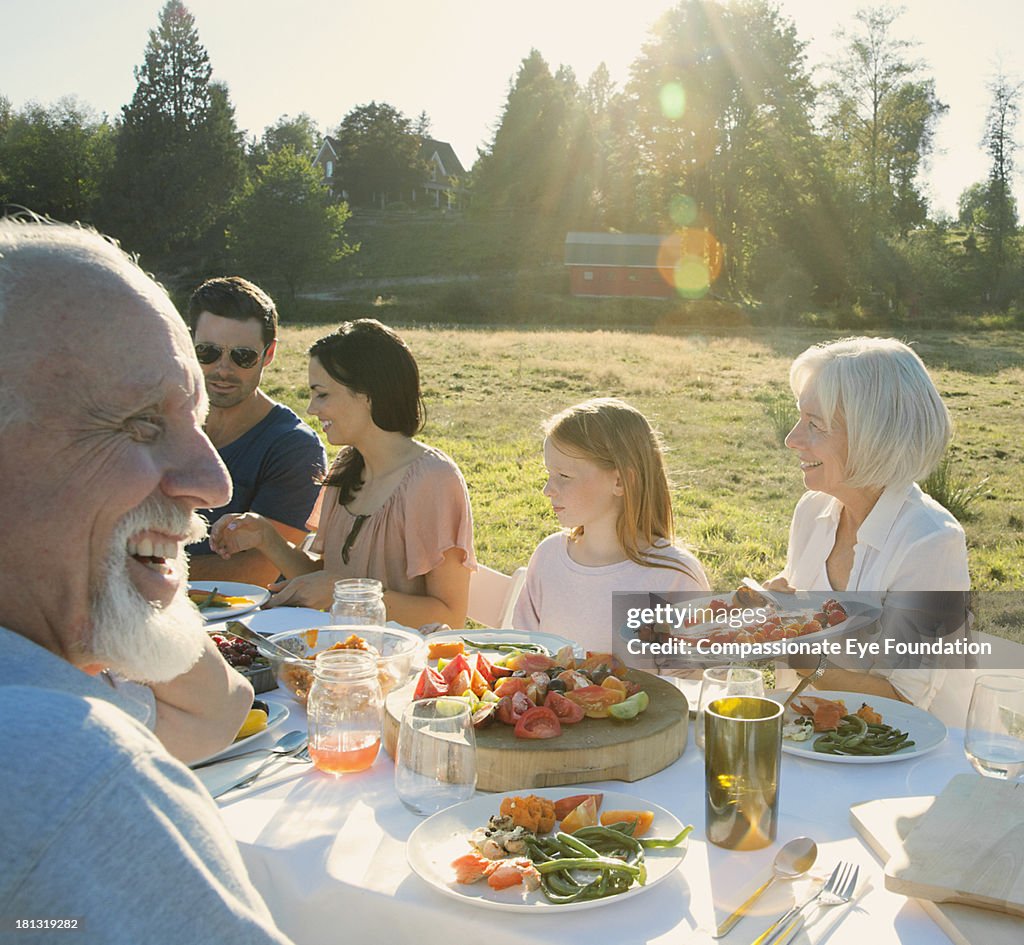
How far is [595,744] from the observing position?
2.00m

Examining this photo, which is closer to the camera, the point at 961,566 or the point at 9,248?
the point at 9,248

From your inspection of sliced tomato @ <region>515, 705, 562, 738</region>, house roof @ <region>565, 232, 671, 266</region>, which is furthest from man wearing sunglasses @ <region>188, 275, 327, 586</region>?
house roof @ <region>565, 232, 671, 266</region>

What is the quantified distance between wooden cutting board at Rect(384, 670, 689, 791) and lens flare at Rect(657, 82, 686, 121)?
44.5 meters

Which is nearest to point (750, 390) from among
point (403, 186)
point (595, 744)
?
point (595, 744)

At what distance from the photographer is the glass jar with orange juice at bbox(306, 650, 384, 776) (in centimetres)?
208

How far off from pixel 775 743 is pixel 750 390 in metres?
15.9

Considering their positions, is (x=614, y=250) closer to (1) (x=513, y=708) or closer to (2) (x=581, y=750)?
(1) (x=513, y=708)

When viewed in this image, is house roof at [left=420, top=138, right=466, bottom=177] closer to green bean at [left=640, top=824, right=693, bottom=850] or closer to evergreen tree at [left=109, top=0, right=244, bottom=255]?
evergreen tree at [left=109, top=0, right=244, bottom=255]

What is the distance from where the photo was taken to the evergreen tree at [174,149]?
46.2 metres

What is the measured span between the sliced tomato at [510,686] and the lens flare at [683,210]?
146 ft

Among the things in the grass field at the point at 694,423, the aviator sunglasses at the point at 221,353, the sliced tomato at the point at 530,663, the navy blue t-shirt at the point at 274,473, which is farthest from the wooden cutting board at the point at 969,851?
the grass field at the point at 694,423

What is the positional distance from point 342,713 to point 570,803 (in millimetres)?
521

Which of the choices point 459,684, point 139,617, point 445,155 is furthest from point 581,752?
point 445,155

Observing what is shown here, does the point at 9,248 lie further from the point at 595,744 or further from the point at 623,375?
the point at 623,375
